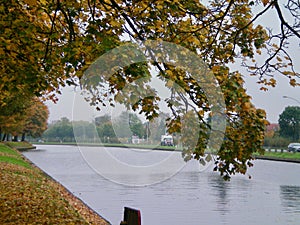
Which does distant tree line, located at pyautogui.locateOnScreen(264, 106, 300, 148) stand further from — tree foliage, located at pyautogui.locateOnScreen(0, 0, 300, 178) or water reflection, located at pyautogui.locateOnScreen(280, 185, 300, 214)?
tree foliage, located at pyautogui.locateOnScreen(0, 0, 300, 178)

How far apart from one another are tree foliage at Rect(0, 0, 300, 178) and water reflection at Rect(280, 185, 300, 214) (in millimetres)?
5515

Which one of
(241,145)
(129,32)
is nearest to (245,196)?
(241,145)

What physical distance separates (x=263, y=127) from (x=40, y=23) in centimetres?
474

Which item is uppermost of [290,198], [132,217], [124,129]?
[124,129]

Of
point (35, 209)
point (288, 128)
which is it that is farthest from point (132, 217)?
point (288, 128)

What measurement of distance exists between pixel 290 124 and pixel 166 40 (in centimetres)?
6159

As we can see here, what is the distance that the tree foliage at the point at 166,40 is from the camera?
691 cm

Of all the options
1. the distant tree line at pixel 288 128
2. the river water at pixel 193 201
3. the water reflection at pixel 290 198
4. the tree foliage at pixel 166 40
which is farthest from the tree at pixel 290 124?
the tree foliage at pixel 166 40

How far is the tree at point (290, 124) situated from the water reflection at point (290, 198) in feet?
154

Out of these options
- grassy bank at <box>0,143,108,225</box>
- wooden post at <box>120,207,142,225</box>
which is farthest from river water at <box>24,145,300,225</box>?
wooden post at <box>120,207,142,225</box>

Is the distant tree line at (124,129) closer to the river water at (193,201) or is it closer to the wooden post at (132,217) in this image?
the river water at (193,201)

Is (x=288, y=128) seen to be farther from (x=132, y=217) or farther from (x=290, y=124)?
(x=132, y=217)

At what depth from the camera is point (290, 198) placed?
50.6ft

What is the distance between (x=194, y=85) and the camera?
7426 millimetres
